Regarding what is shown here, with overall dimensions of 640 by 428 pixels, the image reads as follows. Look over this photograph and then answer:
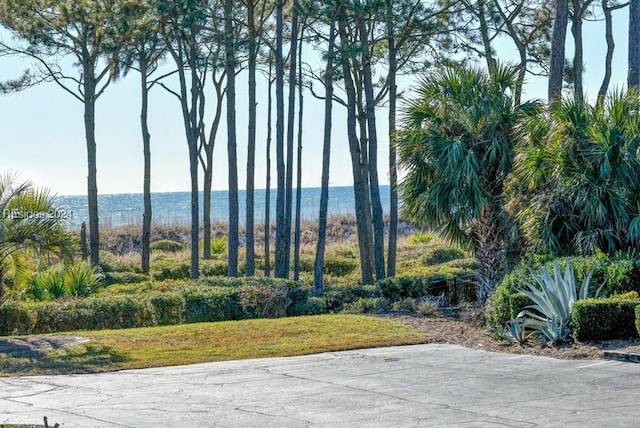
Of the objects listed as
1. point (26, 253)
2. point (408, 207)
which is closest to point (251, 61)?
point (408, 207)

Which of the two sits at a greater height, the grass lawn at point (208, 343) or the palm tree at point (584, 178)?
the palm tree at point (584, 178)

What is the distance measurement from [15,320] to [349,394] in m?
8.71

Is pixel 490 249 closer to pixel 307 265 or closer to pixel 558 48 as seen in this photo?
pixel 558 48

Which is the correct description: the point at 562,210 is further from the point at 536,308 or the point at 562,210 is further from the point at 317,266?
the point at 317,266

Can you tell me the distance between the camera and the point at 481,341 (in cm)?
1351

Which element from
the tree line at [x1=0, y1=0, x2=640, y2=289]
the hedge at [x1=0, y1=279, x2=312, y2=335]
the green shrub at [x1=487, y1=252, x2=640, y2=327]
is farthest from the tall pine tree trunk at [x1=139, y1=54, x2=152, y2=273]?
the green shrub at [x1=487, y1=252, x2=640, y2=327]

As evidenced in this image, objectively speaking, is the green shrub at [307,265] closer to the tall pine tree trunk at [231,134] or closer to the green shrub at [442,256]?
the green shrub at [442,256]

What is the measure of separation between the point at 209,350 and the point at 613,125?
812 cm

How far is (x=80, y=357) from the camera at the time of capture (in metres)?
12.9

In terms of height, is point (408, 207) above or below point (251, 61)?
below

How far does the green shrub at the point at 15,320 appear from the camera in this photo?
16.3m

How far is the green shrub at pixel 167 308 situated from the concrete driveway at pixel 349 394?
19.0 feet

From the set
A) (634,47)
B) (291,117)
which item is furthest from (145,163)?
(634,47)
